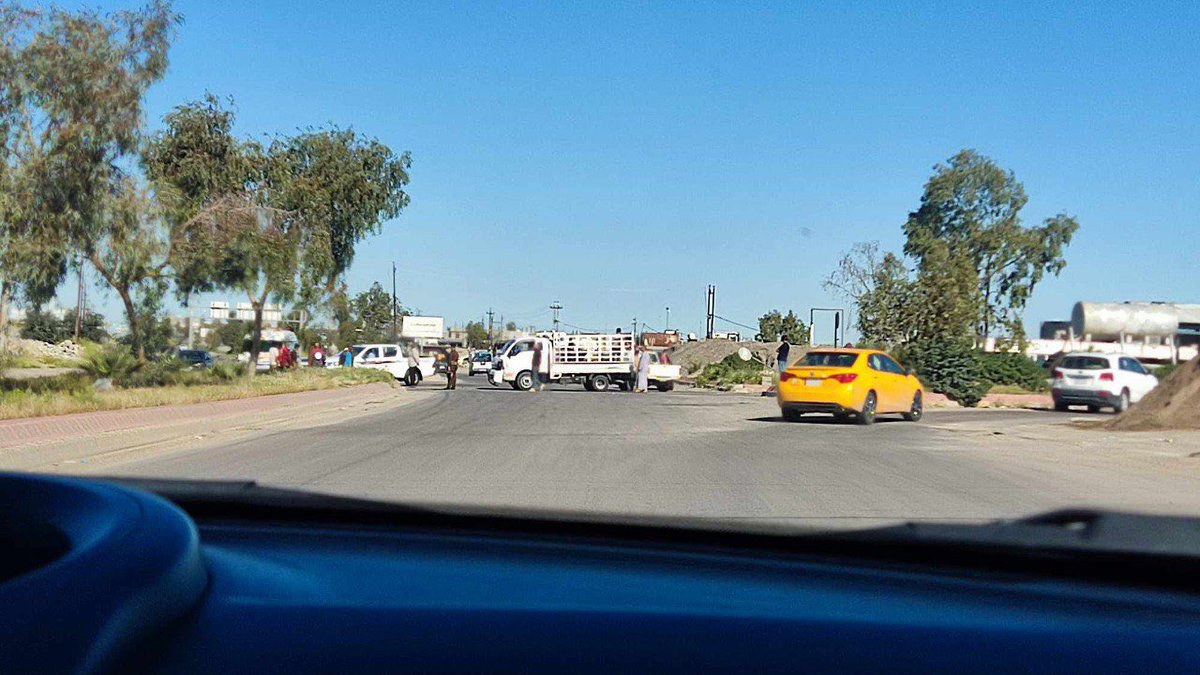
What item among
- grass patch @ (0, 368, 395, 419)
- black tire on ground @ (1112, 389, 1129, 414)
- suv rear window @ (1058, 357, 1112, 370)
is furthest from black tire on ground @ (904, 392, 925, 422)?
grass patch @ (0, 368, 395, 419)

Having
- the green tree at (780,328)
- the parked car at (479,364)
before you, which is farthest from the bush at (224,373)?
the green tree at (780,328)

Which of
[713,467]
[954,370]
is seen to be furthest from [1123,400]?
[713,467]

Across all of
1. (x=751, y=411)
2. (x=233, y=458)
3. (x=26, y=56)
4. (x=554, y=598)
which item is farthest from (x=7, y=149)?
(x=554, y=598)

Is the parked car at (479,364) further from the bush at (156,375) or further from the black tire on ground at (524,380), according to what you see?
the bush at (156,375)

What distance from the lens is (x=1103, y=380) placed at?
83.5 ft

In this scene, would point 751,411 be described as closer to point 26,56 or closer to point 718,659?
point 26,56

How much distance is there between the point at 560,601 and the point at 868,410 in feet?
65.0

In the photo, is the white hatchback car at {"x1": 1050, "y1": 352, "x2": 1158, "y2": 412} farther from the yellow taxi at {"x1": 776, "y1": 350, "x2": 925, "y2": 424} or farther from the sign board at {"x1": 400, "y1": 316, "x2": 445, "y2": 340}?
the sign board at {"x1": 400, "y1": 316, "x2": 445, "y2": 340}

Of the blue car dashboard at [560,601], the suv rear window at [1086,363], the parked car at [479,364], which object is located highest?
the blue car dashboard at [560,601]

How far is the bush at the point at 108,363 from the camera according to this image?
26297 millimetres

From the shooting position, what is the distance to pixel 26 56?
22484 mm

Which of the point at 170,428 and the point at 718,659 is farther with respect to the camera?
the point at 170,428

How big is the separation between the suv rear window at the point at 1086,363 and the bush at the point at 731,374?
18.1 meters

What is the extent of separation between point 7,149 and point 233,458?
39.9 ft
